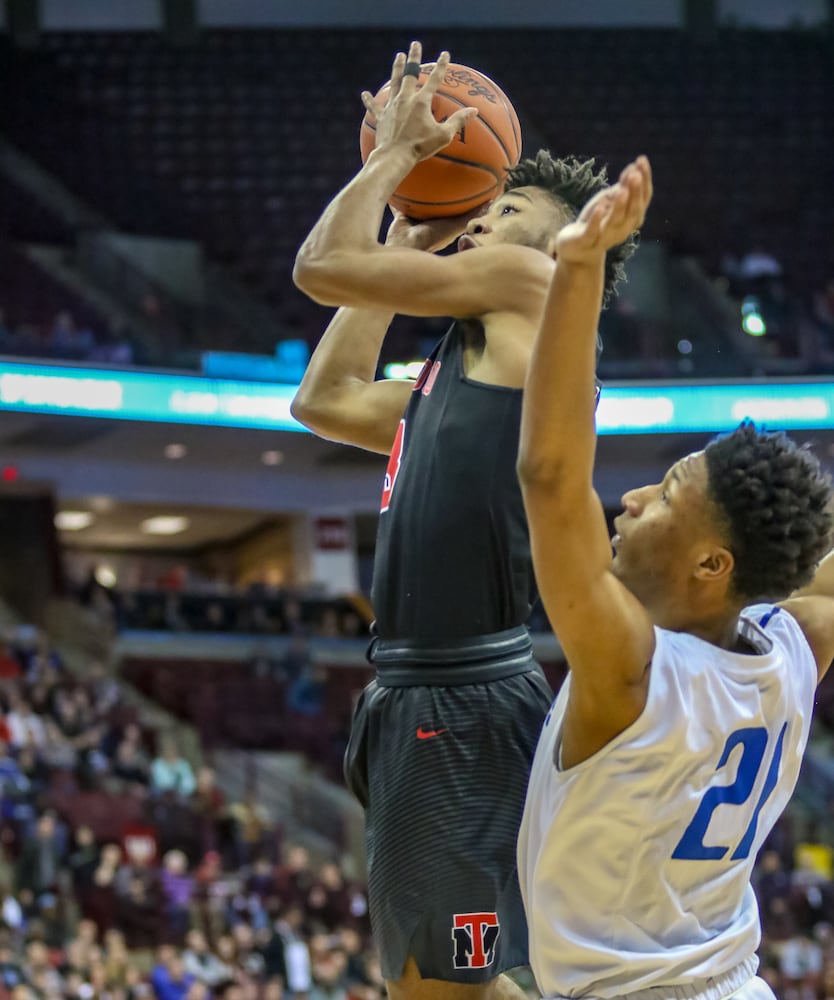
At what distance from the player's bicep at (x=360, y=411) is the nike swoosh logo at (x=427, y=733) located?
0.67 metres

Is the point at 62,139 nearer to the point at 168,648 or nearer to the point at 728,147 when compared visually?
the point at 168,648

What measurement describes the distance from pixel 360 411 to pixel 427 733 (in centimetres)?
75

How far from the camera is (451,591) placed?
8.89 feet

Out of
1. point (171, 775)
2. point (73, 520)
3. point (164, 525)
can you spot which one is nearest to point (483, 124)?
point (171, 775)

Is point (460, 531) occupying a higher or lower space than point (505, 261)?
lower

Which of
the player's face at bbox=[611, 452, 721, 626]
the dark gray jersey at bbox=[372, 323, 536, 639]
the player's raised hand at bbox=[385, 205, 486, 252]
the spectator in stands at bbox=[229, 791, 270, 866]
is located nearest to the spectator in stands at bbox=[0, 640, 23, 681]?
the spectator in stands at bbox=[229, 791, 270, 866]

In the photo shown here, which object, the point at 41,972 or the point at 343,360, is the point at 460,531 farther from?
the point at 41,972

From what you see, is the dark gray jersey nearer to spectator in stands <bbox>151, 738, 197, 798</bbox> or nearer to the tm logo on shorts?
the tm logo on shorts

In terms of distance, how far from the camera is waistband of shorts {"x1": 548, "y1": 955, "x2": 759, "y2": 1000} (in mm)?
2186

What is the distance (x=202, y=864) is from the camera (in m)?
11.6

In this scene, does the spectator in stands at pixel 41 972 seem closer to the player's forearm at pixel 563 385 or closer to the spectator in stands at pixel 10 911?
the spectator in stands at pixel 10 911

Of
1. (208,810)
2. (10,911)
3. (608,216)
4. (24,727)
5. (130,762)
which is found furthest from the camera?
(130,762)

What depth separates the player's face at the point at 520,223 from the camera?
9.17 ft

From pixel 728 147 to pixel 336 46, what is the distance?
4.99 metres
